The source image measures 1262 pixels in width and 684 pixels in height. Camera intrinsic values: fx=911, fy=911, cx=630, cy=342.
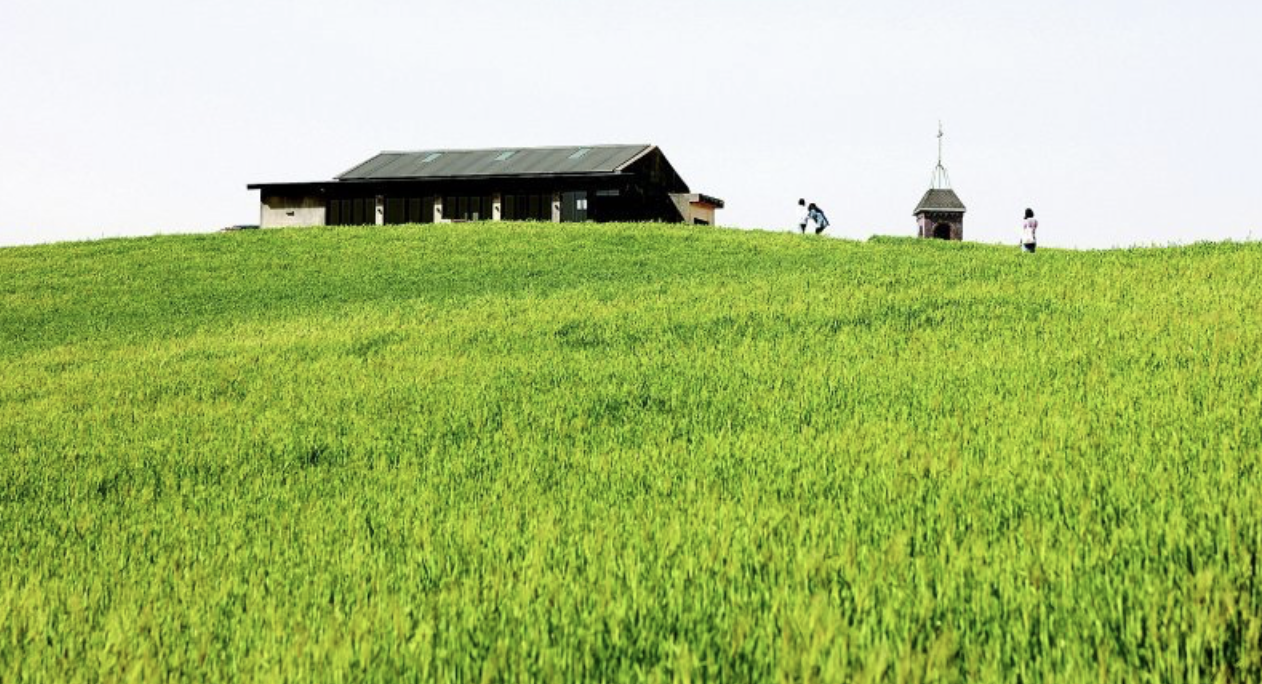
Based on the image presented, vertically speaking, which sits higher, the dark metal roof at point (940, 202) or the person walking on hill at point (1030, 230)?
the dark metal roof at point (940, 202)

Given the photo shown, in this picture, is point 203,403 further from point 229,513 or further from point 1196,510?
point 1196,510

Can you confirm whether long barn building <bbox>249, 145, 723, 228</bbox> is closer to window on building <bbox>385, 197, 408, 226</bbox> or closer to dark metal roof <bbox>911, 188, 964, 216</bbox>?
window on building <bbox>385, 197, 408, 226</bbox>

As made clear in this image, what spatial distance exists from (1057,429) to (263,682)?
4.84 m

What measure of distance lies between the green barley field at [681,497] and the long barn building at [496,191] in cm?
3328

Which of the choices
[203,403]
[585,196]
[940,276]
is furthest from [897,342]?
[585,196]

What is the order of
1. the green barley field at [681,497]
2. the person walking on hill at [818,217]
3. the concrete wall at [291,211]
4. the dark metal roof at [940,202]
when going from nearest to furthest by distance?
the green barley field at [681,497] < the person walking on hill at [818,217] < the concrete wall at [291,211] < the dark metal roof at [940,202]

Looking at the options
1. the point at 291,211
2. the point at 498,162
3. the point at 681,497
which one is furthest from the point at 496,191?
the point at 681,497

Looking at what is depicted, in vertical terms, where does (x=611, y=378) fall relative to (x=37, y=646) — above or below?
above

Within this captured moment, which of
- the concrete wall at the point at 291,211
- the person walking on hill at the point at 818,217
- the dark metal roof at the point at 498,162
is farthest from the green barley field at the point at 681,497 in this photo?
the concrete wall at the point at 291,211

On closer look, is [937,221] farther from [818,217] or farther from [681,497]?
[681,497]

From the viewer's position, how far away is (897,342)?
1012 centimetres

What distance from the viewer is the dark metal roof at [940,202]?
66938 millimetres

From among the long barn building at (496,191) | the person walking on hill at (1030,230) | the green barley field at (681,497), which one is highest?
the long barn building at (496,191)

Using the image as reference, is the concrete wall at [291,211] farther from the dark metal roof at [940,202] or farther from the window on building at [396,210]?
the dark metal roof at [940,202]
